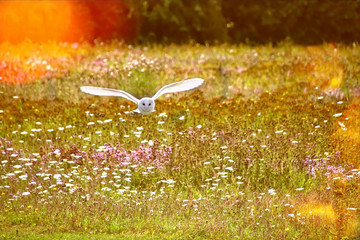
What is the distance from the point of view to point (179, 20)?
2209cm

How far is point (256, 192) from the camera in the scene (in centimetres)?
689

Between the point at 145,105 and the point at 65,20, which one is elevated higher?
the point at 65,20

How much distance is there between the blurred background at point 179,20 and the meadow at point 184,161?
8832 mm

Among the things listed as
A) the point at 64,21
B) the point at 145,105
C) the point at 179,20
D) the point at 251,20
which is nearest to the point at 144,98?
the point at 145,105

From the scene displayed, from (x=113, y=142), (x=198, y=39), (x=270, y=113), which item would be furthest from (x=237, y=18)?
(x=113, y=142)

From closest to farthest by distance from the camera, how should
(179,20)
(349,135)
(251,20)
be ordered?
(349,135) < (179,20) < (251,20)

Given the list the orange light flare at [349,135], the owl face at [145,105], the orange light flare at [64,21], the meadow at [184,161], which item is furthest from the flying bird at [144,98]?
the orange light flare at [64,21]

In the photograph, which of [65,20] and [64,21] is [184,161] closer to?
[64,21]

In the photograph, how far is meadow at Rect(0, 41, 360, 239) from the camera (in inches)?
240

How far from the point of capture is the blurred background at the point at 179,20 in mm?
21297

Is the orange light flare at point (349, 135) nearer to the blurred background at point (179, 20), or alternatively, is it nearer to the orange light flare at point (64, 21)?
the blurred background at point (179, 20)

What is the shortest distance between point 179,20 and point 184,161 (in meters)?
15.1

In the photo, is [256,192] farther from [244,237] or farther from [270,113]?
[270,113]

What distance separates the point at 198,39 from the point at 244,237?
16.6 meters
